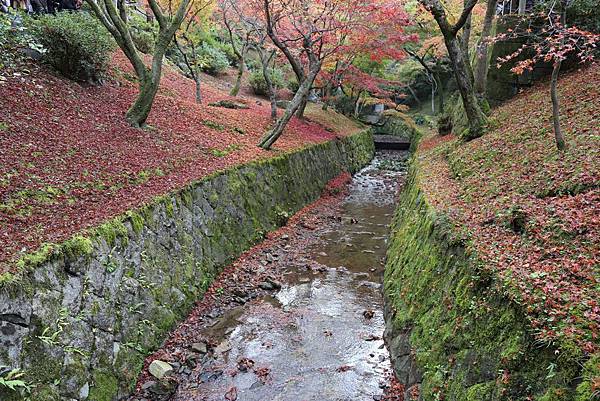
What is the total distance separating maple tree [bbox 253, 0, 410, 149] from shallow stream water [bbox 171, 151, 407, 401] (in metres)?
6.42

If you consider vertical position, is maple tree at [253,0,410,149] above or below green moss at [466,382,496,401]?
above

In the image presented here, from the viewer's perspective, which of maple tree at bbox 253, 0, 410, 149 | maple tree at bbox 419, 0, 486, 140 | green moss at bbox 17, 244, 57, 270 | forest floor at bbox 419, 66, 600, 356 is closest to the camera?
forest floor at bbox 419, 66, 600, 356

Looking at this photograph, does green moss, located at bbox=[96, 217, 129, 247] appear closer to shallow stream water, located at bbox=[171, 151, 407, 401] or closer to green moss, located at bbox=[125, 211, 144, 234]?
→ green moss, located at bbox=[125, 211, 144, 234]

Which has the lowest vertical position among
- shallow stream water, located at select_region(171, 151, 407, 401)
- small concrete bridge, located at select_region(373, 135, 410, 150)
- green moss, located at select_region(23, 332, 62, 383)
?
shallow stream water, located at select_region(171, 151, 407, 401)

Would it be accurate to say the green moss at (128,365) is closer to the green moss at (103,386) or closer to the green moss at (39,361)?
the green moss at (103,386)

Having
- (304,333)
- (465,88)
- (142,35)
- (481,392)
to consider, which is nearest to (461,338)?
(481,392)

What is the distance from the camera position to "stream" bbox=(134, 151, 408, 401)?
6195mm

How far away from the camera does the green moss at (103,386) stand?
17.3 feet

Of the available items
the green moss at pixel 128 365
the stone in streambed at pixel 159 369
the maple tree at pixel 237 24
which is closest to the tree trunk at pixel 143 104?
the green moss at pixel 128 365

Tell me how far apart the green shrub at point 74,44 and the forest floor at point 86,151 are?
1.44 feet

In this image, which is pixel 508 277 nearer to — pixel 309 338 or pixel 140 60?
pixel 309 338

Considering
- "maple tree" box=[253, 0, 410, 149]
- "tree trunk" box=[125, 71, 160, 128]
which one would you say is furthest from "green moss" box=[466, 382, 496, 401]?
"maple tree" box=[253, 0, 410, 149]

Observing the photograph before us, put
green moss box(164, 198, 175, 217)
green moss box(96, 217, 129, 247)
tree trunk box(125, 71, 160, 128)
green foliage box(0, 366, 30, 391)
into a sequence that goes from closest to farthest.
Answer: green foliage box(0, 366, 30, 391), green moss box(96, 217, 129, 247), green moss box(164, 198, 175, 217), tree trunk box(125, 71, 160, 128)

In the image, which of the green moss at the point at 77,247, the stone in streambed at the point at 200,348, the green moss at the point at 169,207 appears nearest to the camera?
the green moss at the point at 77,247
